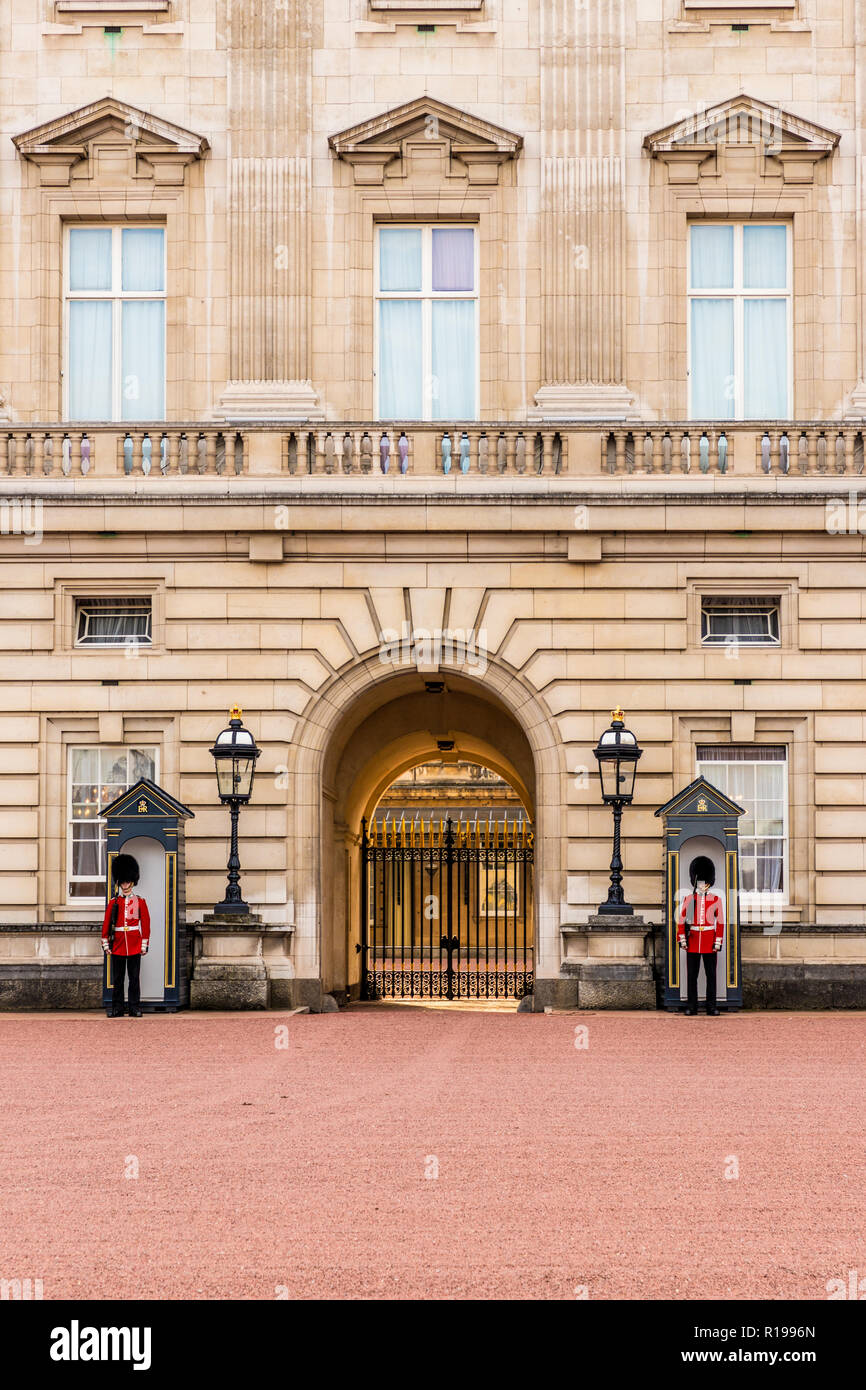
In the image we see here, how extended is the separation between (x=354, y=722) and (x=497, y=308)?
5459 millimetres

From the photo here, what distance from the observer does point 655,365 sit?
986 inches

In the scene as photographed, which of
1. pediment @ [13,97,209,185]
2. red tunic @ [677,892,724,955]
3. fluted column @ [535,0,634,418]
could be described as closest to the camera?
red tunic @ [677,892,724,955]

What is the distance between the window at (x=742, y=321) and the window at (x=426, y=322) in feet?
9.20

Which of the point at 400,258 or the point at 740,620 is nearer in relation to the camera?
the point at 740,620

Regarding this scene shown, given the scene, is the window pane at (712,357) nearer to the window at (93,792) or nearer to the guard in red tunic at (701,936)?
the guard in red tunic at (701,936)

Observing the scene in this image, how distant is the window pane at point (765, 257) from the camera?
2556cm

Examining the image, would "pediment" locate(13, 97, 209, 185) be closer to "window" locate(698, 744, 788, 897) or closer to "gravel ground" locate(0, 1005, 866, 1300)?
"window" locate(698, 744, 788, 897)

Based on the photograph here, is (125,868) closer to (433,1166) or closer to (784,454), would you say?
(784,454)

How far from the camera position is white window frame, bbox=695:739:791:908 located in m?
24.3

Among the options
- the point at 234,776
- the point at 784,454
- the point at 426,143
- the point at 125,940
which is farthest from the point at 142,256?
the point at 125,940

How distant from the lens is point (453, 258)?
25656 mm

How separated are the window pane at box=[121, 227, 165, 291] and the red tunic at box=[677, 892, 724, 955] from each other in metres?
10.2

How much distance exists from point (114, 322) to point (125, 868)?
7.11m

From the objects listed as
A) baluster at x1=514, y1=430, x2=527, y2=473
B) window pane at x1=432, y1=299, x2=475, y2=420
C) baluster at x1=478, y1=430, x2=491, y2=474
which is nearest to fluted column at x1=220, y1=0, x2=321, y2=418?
window pane at x1=432, y1=299, x2=475, y2=420
